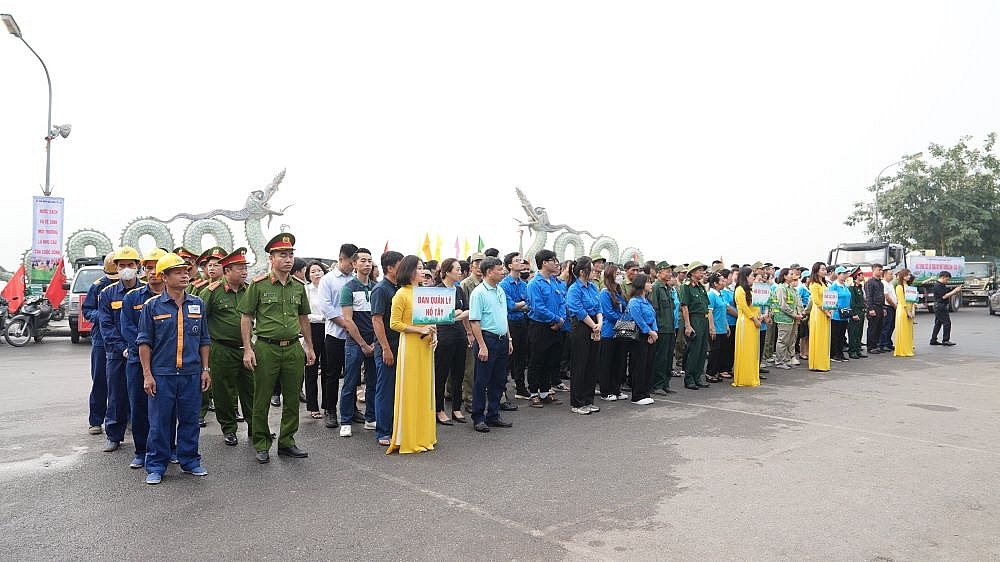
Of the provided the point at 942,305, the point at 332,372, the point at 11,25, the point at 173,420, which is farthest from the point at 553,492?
the point at 11,25

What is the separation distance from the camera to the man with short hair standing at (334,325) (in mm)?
7035

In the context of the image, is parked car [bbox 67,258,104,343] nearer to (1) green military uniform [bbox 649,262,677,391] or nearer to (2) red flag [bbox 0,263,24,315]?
(2) red flag [bbox 0,263,24,315]

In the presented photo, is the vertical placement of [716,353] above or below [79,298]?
below

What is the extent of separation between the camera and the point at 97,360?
6523 millimetres

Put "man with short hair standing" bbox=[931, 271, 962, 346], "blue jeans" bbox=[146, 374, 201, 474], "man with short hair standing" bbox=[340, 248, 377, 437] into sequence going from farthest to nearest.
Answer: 1. "man with short hair standing" bbox=[931, 271, 962, 346]
2. "man with short hair standing" bbox=[340, 248, 377, 437]
3. "blue jeans" bbox=[146, 374, 201, 474]

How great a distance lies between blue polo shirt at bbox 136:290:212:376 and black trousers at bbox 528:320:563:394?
403cm

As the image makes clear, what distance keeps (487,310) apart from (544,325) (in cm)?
150

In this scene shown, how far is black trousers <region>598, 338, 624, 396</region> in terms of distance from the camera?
8.26 meters

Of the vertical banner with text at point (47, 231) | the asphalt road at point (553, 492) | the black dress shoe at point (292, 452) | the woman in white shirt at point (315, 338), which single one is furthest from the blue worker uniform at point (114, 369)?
the vertical banner with text at point (47, 231)

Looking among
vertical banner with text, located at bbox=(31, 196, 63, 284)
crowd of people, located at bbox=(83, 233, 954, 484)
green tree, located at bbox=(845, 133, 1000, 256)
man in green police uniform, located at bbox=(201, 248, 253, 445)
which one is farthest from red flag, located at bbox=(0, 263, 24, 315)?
green tree, located at bbox=(845, 133, 1000, 256)

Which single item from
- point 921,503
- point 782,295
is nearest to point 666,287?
point 782,295

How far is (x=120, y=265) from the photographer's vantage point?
6.14m

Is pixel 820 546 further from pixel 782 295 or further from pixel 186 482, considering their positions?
pixel 782 295

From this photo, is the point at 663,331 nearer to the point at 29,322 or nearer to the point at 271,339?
the point at 271,339
